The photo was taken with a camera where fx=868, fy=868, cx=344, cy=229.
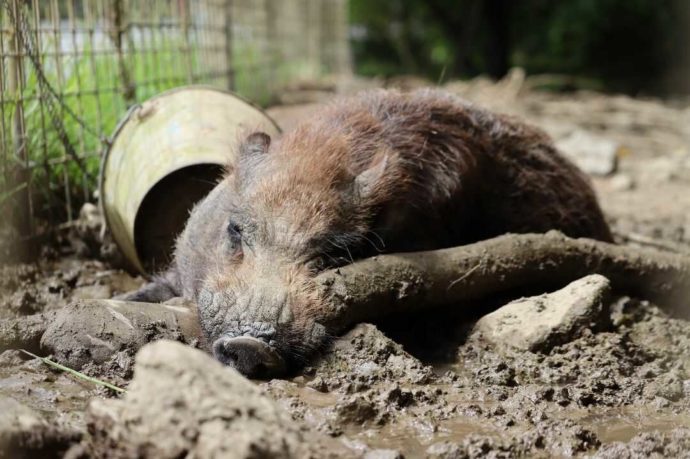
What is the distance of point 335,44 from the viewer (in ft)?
55.5

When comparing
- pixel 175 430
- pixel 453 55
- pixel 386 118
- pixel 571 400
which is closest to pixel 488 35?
pixel 453 55

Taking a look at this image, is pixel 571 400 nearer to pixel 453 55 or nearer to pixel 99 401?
pixel 99 401

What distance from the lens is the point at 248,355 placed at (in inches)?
116

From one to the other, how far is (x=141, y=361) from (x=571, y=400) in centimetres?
164

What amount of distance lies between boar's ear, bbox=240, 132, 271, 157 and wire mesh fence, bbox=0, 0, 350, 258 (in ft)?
3.82

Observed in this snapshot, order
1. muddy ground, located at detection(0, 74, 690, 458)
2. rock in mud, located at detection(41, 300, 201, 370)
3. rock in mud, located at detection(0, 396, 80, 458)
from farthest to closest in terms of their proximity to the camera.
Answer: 1. rock in mud, located at detection(41, 300, 201, 370)
2. muddy ground, located at detection(0, 74, 690, 458)
3. rock in mud, located at detection(0, 396, 80, 458)

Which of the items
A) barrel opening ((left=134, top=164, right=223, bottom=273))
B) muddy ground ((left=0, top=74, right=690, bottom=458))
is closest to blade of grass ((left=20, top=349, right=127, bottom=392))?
muddy ground ((left=0, top=74, right=690, bottom=458))

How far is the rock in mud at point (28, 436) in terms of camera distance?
7.08 feet

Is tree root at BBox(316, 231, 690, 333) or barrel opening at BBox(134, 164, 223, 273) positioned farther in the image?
barrel opening at BBox(134, 164, 223, 273)

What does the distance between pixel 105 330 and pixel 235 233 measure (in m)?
0.68

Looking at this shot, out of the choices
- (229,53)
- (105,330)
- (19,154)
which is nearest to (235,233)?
(105,330)

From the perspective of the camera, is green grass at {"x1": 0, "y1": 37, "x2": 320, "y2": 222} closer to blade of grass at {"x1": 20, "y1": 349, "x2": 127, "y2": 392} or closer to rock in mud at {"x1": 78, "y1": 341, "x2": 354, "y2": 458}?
blade of grass at {"x1": 20, "y1": 349, "x2": 127, "y2": 392}

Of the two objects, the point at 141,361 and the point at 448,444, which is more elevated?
the point at 141,361

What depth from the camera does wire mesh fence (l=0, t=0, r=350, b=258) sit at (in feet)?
14.6
